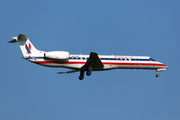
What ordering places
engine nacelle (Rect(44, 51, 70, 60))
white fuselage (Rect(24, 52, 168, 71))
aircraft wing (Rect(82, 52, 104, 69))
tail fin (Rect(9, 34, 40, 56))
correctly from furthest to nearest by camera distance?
white fuselage (Rect(24, 52, 168, 71)) → tail fin (Rect(9, 34, 40, 56)) → engine nacelle (Rect(44, 51, 70, 60)) → aircraft wing (Rect(82, 52, 104, 69))

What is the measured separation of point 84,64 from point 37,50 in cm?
573

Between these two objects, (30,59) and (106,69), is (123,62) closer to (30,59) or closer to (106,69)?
(106,69)

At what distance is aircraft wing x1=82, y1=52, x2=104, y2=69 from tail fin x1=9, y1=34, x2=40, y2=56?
5.95 m

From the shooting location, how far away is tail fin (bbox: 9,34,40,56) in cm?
3145

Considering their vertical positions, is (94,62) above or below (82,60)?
below

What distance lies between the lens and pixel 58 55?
1231 inches

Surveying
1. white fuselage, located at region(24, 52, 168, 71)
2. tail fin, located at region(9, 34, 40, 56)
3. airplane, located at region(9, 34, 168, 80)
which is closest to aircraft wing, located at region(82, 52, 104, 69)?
airplane, located at region(9, 34, 168, 80)

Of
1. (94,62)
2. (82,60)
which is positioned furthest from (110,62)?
(82,60)

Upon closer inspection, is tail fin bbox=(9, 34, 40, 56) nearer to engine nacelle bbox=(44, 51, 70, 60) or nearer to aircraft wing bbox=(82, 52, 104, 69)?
engine nacelle bbox=(44, 51, 70, 60)

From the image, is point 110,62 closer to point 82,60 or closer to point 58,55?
point 82,60

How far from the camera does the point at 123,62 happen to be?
3441 cm

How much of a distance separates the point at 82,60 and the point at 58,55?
127 inches

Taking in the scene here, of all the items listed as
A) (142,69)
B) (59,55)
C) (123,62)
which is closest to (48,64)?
(59,55)

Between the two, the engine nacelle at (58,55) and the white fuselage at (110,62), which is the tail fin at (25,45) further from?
the engine nacelle at (58,55)
